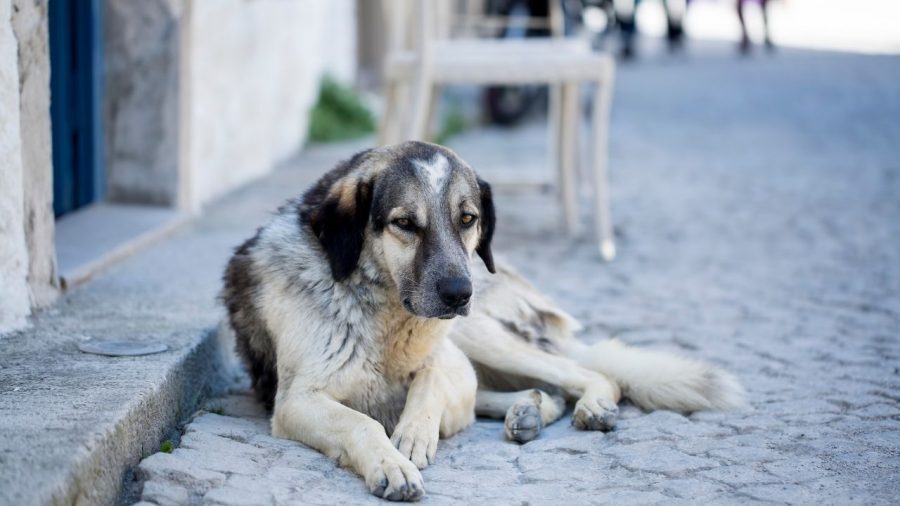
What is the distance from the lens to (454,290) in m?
3.43

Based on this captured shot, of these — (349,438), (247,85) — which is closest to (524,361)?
(349,438)

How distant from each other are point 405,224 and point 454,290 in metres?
0.30

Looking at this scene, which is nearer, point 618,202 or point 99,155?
point 99,155

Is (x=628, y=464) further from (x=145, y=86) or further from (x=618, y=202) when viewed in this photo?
(x=618, y=202)

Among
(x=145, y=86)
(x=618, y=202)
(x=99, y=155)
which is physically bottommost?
(x=618, y=202)

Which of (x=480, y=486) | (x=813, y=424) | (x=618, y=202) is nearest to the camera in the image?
(x=480, y=486)

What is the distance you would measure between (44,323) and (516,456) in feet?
6.38

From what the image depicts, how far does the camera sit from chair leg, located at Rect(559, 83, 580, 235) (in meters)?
7.23

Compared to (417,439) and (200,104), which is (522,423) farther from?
(200,104)

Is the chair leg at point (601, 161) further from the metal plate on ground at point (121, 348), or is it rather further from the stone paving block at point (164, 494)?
the stone paving block at point (164, 494)

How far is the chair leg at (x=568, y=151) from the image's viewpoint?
7.23 metres

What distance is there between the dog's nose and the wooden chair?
3.01 meters

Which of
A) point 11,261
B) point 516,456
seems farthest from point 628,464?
point 11,261

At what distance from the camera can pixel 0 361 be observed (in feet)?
11.8
